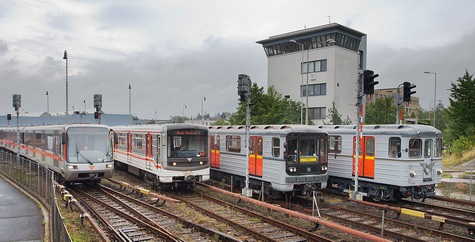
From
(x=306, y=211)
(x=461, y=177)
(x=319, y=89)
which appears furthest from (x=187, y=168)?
(x=319, y=89)

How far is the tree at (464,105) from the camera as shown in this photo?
3478cm

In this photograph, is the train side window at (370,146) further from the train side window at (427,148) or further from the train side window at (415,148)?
the train side window at (427,148)

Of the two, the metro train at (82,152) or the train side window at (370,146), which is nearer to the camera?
the train side window at (370,146)

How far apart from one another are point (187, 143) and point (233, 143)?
2.45 m

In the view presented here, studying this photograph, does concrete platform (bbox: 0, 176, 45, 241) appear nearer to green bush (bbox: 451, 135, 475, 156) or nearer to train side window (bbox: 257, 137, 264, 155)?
train side window (bbox: 257, 137, 264, 155)

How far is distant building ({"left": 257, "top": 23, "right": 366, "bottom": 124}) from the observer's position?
48406 millimetres

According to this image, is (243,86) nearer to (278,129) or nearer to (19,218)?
(278,129)

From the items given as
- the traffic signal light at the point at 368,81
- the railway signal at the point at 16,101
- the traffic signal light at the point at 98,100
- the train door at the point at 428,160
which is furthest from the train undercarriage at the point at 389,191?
the railway signal at the point at 16,101

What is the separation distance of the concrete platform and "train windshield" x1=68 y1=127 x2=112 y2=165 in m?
2.57

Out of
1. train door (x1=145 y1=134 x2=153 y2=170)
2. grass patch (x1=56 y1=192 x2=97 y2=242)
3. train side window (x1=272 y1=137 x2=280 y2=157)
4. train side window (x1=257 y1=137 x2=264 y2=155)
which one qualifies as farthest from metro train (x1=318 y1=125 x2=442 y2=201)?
grass patch (x1=56 y1=192 x2=97 y2=242)

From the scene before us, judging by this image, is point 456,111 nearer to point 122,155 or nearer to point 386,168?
point 386,168

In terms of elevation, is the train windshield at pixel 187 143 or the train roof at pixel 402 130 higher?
the train roof at pixel 402 130

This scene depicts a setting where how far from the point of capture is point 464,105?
116ft

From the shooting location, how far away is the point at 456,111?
35969 millimetres
